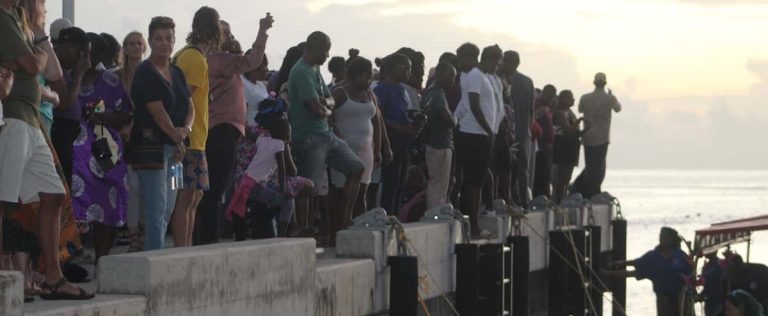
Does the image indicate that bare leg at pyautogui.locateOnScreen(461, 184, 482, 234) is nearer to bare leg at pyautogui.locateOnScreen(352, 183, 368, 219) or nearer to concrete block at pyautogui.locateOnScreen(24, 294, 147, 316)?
bare leg at pyautogui.locateOnScreen(352, 183, 368, 219)

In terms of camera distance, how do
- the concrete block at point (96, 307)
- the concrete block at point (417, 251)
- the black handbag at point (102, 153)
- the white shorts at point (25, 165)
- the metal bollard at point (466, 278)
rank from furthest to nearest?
the metal bollard at point (466, 278) < the concrete block at point (417, 251) < the black handbag at point (102, 153) < the white shorts at point (25, 165) < the concrete block at point (96, 307)

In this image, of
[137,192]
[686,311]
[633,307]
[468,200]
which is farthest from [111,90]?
[633,307]

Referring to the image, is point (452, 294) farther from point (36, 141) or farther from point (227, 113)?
point (36, 141)

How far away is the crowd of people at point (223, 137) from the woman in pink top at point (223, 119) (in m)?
0.01

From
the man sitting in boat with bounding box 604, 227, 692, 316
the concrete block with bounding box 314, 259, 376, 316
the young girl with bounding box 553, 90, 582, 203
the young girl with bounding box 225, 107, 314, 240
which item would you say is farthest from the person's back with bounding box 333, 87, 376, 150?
the young girl with bounding box 553, 90, 582, 203

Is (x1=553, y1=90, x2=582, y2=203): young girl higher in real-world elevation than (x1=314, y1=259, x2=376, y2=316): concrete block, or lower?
higher

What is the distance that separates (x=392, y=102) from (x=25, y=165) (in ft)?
27.9

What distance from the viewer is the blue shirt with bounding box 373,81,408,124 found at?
18500 millimetres

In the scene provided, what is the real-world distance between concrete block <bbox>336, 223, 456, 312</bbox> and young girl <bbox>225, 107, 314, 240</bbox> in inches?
22.1

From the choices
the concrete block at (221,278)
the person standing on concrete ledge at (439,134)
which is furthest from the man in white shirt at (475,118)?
the concrete block at (221,278)

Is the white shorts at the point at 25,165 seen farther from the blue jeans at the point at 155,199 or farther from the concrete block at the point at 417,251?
the concrete block at the point at 417,251

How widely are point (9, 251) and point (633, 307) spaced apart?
156ft

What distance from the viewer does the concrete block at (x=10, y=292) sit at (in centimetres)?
932

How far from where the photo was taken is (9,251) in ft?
35.1
